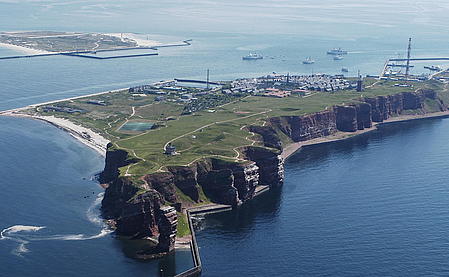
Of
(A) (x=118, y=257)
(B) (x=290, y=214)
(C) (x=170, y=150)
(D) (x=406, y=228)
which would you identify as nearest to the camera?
(A) (x=118, y=257)

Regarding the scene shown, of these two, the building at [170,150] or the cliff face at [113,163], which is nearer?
the cliff face at [113,163]

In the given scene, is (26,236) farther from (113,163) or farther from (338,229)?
(338,229)

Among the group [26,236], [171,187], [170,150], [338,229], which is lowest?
[26,236]

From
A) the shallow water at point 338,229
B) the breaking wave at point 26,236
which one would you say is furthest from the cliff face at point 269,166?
the breaking wave at point 26,236

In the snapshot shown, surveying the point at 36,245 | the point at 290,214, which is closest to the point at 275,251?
the point at 290,214

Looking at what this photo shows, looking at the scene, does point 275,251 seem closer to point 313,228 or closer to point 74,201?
point 313,228

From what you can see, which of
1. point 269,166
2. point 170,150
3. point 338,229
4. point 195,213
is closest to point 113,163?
point 170,150

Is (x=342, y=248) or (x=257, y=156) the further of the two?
(x=257, y=156)

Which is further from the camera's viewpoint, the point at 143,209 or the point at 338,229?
the point at 338,229

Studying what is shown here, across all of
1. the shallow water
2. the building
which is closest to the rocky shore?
the shallow water

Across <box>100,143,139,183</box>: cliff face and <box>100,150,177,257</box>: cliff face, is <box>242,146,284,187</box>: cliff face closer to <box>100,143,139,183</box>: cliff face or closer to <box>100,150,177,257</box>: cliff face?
<box>100,150,177,257</box>: cliff face

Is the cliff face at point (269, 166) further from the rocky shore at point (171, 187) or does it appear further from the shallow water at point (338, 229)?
the shallow water at point (338, 229)
